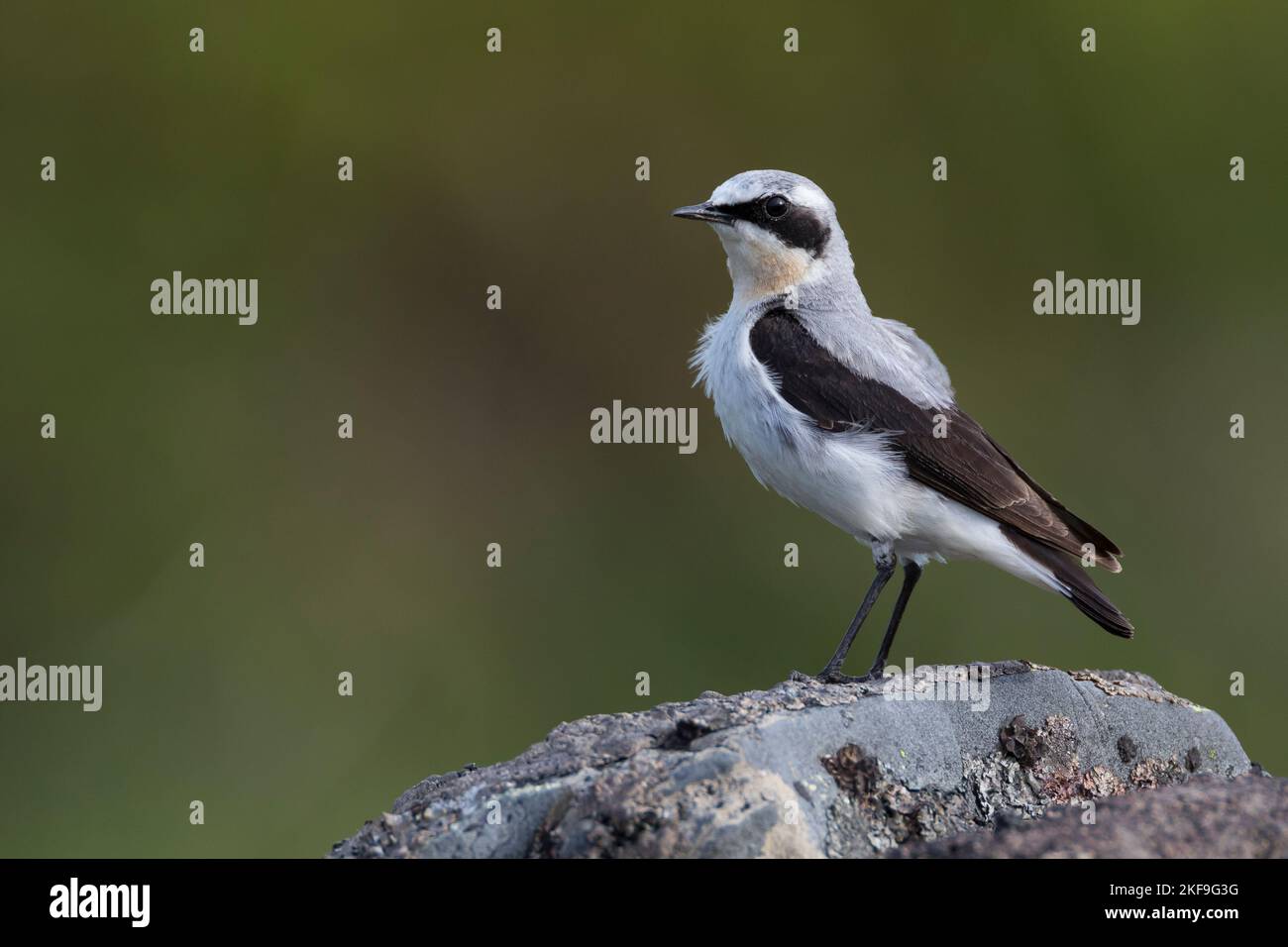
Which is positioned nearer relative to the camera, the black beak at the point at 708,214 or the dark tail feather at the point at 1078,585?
the dark tail feather at the point at 1078,585

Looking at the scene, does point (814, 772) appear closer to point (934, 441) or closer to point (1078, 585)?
point (1078, 585)

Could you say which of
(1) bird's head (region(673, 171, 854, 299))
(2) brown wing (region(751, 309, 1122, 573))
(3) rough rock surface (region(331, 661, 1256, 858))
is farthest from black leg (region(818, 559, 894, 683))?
(1) bird's head (region(673, 171, 854, 299))

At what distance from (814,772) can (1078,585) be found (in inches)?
93.3

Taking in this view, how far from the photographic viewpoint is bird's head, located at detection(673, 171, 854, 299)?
7.80 meters

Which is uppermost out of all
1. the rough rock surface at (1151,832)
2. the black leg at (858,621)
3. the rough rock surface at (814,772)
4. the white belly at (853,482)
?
the white belly at (853,482)

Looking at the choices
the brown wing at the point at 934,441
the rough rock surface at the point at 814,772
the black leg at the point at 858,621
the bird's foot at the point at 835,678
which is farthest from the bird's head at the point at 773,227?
the rough rock surface at the point at 814,772

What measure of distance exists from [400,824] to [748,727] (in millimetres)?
1172

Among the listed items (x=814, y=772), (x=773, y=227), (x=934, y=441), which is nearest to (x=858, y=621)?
(x=934, y=441)

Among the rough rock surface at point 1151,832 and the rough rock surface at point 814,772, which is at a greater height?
the rough rock surface at point 814,772

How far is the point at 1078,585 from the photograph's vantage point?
22.9ft

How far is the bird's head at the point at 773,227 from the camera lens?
307 inches

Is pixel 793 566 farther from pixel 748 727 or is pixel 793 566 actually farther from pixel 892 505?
pixel 748 727

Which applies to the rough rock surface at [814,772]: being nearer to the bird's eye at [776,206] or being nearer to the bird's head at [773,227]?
the bird's head at [773,227]

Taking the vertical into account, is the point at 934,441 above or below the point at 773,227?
below
